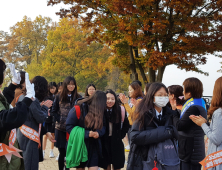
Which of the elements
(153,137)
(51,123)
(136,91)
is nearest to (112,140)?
(153,137)

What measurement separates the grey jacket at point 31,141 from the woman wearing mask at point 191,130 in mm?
2211

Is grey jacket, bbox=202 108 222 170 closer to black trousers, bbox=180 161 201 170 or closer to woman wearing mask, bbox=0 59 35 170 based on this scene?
black trousers, bbox=180 161 201 170

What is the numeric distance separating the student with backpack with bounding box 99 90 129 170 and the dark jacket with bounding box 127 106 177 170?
1.22 meters

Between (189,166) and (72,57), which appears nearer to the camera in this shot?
(189,166)

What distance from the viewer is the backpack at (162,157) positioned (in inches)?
121

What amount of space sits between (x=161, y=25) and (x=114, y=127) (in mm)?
9151

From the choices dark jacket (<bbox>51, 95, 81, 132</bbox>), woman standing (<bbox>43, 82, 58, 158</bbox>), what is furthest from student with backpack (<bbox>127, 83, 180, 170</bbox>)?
woman standing (<bbox>43, 82, 58, 158</bbox>)

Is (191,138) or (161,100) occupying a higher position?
(161,100)

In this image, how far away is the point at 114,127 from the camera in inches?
177

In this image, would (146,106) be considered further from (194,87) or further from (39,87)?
(39,87)

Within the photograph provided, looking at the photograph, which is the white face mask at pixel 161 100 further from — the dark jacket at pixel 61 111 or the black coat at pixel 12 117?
the dark jacket at pixel 61 111

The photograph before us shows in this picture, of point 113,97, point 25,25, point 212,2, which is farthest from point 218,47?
point 25,25

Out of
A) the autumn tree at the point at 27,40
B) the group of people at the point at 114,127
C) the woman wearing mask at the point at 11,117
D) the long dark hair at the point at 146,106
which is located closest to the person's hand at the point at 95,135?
the group of people at the point at 114,127

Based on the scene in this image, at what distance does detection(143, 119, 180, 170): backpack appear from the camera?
3.07 m
